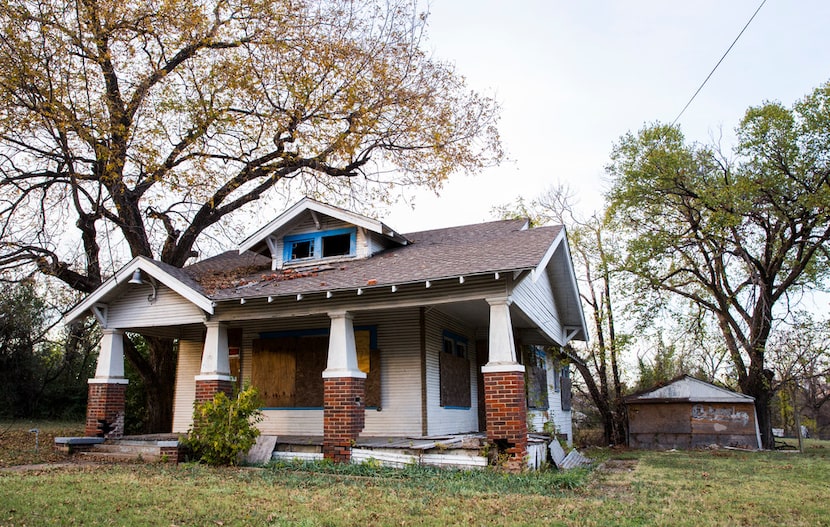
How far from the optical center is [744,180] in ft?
69.8

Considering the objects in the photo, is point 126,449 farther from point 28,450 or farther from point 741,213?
point 741,213

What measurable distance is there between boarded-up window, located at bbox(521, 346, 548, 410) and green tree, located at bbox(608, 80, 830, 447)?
788cm

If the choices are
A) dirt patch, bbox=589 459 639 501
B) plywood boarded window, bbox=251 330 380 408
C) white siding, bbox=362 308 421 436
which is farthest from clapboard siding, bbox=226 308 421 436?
dirt patch, bbox=589 459 639 501

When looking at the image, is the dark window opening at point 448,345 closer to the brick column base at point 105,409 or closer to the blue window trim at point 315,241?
the blue window trim at point 315,241

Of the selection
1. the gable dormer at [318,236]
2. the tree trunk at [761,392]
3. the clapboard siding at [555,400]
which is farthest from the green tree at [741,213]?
the gable dormer at [318,236]

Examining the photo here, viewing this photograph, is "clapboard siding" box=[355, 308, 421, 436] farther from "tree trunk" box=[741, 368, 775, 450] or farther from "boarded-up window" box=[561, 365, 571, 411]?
"tree trunk" box=[741, 368, 775, 450]

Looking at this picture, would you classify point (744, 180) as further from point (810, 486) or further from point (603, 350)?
point (810, 486)

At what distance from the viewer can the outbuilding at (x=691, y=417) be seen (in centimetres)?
2067

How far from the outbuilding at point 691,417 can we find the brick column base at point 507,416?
13.8m

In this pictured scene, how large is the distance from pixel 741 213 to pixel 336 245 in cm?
1490

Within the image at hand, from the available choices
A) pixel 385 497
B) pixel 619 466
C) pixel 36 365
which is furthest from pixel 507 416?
pixel 36 365

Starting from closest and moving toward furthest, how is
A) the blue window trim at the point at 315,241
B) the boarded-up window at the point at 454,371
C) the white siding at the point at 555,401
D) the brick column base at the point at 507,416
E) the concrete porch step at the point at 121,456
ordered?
the brick column base at the point at 507,416 < the concrete porch step at the point at 121,456 < the boarded-up window at the point at 454,371 < the blue window trim at the point at 315,241 < the white siding at the point at 555,401

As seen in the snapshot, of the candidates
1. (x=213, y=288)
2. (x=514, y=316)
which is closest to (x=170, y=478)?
(x=213, y=288)

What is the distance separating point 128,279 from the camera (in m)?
13.1
